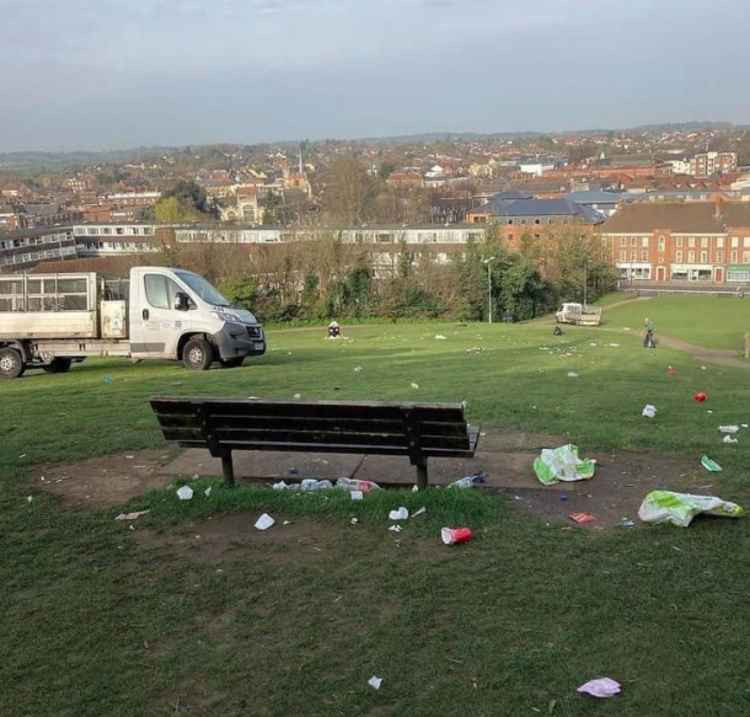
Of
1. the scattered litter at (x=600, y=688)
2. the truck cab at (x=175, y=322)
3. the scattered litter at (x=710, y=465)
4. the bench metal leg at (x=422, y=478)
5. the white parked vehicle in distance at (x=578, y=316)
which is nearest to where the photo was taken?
the scattered litter at (x=600, y=688)

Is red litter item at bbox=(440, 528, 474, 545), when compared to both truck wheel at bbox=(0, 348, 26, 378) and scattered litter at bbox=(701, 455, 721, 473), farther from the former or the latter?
truck wheel at bbox=(0, 348, 26, 378)

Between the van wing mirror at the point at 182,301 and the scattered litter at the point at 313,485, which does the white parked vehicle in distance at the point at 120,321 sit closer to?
the van wing mirror at the point at 182,301

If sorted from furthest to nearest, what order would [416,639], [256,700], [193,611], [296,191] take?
[296,191]
[193,611]
[416,639]
[256,700]

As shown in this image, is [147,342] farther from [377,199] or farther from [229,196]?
[229,196]

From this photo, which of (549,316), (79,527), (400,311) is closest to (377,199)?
(549,316)

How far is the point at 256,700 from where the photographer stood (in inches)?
160

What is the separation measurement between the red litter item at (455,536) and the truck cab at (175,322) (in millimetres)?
10938

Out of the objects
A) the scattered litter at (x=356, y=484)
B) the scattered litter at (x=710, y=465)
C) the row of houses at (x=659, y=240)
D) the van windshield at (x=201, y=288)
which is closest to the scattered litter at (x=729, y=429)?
the scattered litter at (x=710, y=465)

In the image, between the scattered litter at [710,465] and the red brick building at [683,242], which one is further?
the red brick building at [683,242]

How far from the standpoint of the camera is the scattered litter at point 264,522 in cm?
637

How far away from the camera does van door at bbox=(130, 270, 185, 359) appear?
53.3 feet

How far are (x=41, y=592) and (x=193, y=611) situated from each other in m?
1.08

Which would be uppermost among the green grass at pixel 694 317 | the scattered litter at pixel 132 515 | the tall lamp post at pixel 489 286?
the scattered litter at pixel 132 515

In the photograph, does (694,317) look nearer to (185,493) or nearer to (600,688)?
(185,493)
